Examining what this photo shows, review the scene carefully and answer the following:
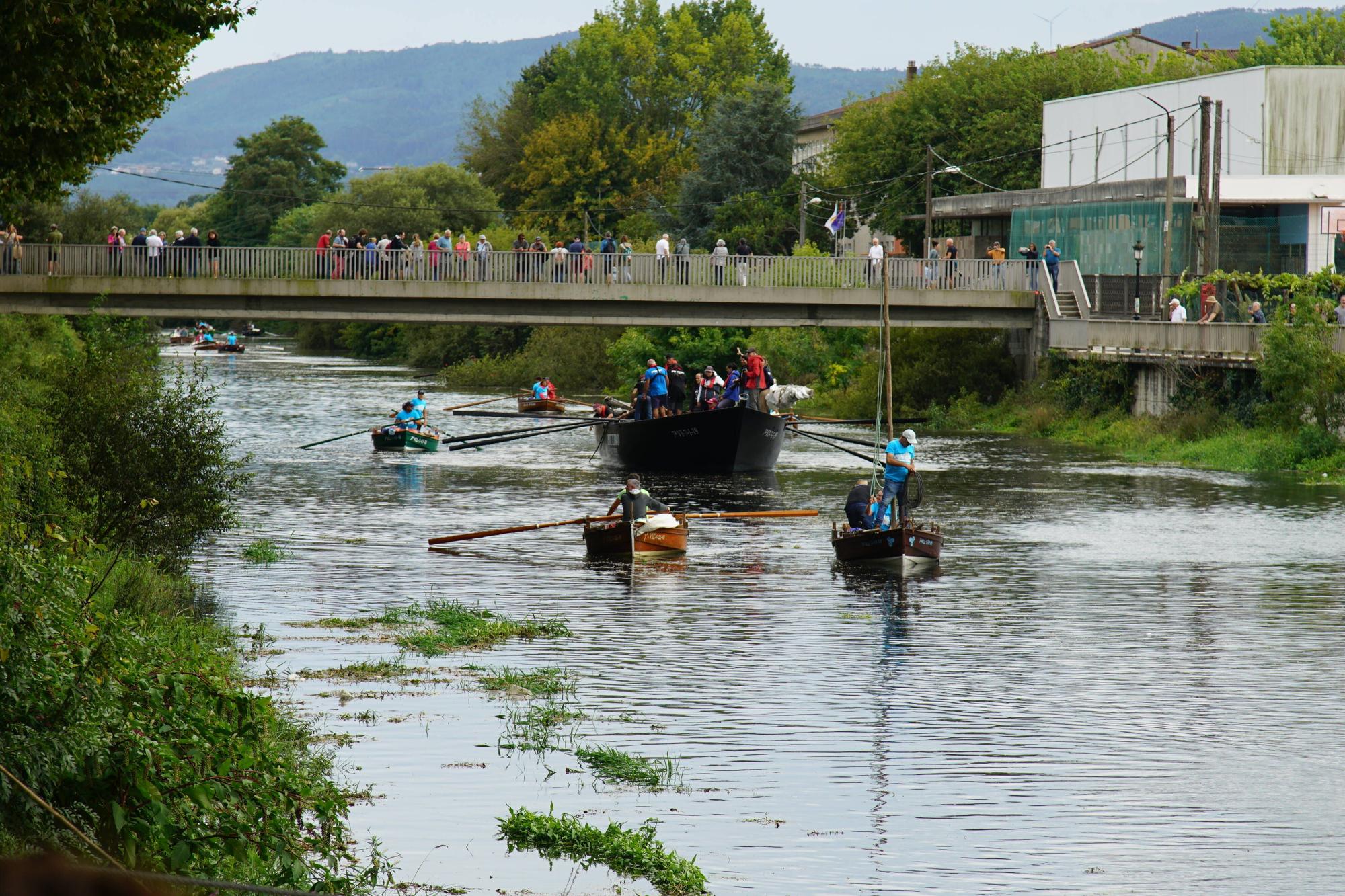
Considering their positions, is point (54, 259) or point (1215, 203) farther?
point (1215, 203)

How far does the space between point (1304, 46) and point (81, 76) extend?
97736mm

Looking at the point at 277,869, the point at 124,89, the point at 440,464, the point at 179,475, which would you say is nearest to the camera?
the point at 277,869

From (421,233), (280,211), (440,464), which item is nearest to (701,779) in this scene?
(440,464)

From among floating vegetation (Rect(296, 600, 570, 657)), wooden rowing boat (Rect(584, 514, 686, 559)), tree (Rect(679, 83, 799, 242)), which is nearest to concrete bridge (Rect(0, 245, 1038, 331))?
wooden rowing boat (Rect(584, 514, 686, 559))

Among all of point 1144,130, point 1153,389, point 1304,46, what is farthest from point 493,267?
point 1304,46

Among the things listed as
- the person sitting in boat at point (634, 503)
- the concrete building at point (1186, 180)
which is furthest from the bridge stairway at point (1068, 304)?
the person sitting in boat at point (634, 503)

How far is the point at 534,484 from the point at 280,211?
4413 inches

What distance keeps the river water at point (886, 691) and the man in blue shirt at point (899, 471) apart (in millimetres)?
1715

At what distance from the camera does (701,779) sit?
49.4ft

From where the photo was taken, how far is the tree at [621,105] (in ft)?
375

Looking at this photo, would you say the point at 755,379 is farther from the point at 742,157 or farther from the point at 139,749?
the point at 742,157

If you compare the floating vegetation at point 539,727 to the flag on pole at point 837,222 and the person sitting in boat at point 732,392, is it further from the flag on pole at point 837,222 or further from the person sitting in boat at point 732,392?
the flag on pole at point 837,222

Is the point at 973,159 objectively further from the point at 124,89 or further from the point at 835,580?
the point at 124,89

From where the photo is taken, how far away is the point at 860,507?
29.4 m
